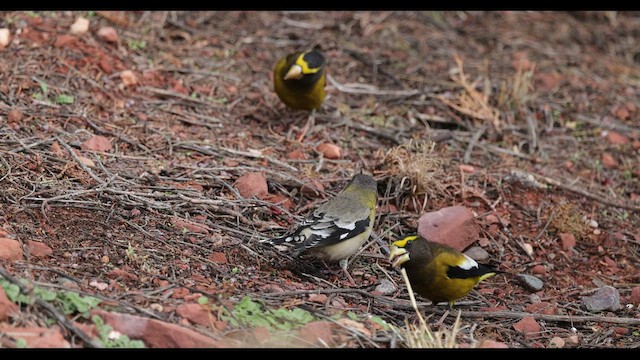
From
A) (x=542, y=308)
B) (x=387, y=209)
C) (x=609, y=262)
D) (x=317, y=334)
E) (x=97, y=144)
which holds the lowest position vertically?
(x=609, y=262)

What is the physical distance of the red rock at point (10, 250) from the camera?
488 centimetres

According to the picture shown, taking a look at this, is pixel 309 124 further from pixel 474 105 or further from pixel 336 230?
pixel 336 230

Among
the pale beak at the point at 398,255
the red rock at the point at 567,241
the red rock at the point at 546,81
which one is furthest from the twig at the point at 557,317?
the red rock at the point at 546,81

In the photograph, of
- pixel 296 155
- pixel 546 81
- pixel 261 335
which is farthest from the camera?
pixel 546 81

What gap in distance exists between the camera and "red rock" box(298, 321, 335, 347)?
15.2 feet

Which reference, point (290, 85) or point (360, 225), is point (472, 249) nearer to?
point (360, 225)

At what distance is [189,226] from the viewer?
592 centimetres

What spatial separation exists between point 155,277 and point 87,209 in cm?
91

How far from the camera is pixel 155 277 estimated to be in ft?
16.9

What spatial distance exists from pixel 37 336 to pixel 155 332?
609 mm

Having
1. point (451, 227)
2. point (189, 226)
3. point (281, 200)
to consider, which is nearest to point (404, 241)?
point (451, 227)

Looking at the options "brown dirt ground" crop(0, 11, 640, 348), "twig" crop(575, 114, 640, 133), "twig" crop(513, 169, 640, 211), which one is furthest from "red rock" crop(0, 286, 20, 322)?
"twig" crop(575, 114, 640, 133)

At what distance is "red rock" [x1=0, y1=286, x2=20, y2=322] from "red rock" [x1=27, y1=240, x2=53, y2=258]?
2.57ft

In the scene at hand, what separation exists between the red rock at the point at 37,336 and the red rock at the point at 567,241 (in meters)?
4.47
